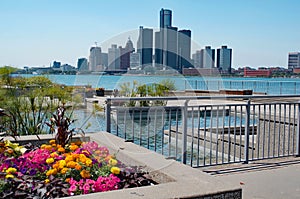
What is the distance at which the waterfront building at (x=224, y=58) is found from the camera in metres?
5.82

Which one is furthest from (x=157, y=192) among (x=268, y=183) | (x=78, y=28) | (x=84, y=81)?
(x=78, y=28)

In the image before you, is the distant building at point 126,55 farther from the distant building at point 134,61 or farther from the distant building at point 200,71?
the distant building at point 200,71

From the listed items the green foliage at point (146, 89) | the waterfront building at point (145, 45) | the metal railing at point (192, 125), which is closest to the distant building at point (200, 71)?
the metal railing at point (192, 125)

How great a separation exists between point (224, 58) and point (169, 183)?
409cm

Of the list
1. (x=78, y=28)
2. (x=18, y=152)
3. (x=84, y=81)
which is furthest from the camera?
(x=78, y=28)

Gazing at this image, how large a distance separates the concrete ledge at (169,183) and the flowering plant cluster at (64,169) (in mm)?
259

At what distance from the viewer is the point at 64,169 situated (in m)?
2.83

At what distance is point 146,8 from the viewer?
21.1 ft

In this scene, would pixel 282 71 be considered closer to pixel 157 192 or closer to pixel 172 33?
pixel 172 33

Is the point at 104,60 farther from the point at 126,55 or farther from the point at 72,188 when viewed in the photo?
the point at 72,188

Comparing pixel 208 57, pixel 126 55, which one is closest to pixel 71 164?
pixel 126 55

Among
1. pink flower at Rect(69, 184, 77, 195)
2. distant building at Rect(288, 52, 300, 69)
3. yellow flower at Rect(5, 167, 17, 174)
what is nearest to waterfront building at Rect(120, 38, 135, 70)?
yellow flower at Rect(5, 167, 17, 174)

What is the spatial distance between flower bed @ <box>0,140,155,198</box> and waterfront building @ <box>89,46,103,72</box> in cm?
159

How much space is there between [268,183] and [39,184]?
286 cm
